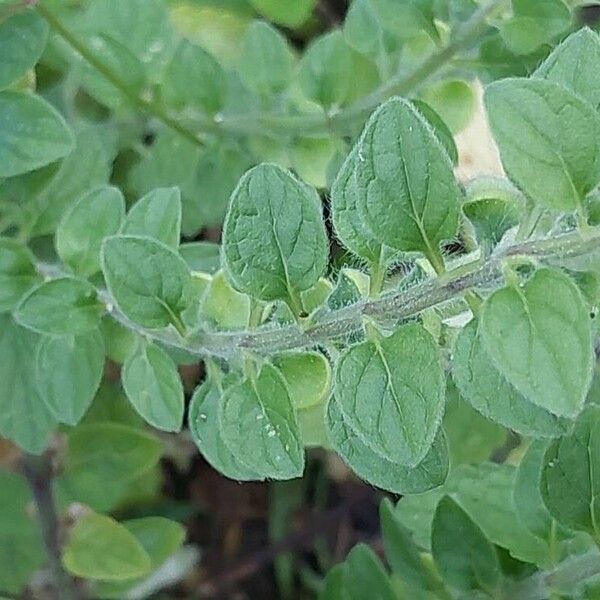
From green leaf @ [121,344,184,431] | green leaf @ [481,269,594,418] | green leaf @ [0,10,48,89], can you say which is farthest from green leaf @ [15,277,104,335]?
green leaf @ [481,269,594,418]

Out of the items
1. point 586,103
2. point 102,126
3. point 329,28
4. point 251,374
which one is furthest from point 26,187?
point 329,28

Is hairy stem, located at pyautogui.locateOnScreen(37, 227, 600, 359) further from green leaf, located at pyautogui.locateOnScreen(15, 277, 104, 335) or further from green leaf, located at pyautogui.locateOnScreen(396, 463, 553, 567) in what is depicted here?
green leaf, located at pyautogui.locateOnScreen(396, 463, 553, 567)

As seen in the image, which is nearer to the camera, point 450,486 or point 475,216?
point 475,216

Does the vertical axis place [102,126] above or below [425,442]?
below

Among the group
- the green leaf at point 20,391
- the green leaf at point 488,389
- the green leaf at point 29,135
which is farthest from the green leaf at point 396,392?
the green leaf at point 20,391

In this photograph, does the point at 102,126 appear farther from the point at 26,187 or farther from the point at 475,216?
the point at 475,216
